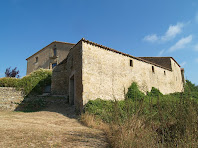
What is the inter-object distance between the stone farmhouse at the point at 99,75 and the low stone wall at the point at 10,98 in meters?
2.52

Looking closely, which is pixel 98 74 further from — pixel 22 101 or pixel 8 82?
pixel 8 82

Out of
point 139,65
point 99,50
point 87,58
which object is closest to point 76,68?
point 87,58

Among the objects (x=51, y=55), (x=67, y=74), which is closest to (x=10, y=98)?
(x=67, y=74)

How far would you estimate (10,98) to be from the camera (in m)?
10.2

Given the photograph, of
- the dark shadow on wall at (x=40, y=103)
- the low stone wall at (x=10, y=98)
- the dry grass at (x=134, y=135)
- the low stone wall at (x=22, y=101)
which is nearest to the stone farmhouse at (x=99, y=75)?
the dark shadow on wall at (x=40, y=103)

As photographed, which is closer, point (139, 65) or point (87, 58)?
point (87, 58)

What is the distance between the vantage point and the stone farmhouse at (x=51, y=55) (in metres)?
20.0

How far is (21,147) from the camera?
3.08m

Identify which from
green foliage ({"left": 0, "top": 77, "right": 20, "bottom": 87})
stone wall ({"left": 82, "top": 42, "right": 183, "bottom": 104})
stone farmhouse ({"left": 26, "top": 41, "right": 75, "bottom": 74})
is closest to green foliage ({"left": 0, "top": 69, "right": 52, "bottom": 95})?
green foliage ({"left": 0, "top": 77, "right": 20, "bottom": 87})

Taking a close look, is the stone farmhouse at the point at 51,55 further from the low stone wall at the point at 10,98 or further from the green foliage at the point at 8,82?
the low stone wall at the point at 10,98

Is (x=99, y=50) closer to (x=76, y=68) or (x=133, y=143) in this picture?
(x=76, y=68)

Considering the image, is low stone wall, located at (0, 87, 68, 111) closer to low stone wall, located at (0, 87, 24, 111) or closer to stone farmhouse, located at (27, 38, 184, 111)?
low stone wall, located at (0, 87, 24, 111)

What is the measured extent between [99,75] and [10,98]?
6966mm

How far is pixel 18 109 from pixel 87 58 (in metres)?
6.27
